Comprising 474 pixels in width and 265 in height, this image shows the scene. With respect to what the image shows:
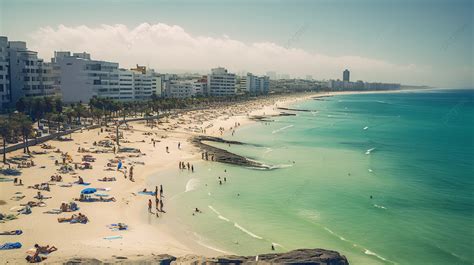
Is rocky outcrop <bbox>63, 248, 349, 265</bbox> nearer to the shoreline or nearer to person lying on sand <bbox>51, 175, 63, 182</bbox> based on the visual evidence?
the shoreline

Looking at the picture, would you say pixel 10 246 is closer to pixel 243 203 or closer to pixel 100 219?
pixel 100 219

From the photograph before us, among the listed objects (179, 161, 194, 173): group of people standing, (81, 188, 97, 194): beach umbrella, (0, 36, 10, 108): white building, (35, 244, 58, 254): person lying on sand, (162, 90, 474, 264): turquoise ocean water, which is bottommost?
(162, 90, 474, 264): turquoise ocean water

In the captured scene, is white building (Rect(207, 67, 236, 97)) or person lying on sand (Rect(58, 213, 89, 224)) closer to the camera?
person lying on sand (Rect(58, 213, 89, 224))

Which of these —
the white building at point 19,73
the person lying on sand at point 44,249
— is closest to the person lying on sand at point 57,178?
the person lying on sand at point 44,249

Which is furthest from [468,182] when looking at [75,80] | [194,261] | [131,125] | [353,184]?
[75,80]

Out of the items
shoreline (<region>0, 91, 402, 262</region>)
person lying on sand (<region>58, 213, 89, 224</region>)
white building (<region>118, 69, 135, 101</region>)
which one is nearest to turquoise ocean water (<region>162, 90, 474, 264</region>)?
shoreline (<region>0, 91, 402, 262</region>)

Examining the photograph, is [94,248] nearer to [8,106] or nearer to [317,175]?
[317,175]

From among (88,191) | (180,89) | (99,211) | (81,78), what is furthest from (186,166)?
(180,89)

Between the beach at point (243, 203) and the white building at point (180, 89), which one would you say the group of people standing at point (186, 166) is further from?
the white building at point (180, 89)
